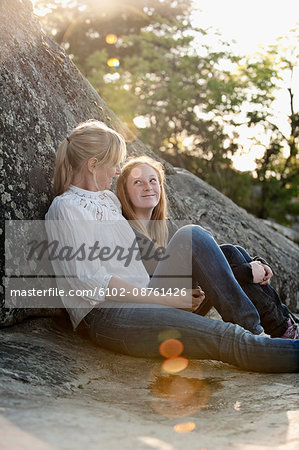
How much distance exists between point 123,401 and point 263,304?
1521 mm

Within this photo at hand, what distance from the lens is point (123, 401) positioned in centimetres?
247

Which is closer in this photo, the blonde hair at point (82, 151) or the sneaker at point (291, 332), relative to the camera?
the blonde hair at point (82, 151)

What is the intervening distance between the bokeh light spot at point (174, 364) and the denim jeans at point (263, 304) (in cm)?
74

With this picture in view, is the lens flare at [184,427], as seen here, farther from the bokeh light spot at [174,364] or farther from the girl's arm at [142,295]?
the girl's arm at [142,295]

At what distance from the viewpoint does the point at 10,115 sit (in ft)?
11.3

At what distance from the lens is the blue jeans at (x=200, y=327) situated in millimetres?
2967

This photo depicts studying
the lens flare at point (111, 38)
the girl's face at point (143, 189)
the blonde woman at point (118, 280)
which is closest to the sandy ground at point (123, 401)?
the blonde woman at point (118, 280)

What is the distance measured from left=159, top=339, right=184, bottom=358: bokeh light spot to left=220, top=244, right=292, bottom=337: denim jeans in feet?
2.62

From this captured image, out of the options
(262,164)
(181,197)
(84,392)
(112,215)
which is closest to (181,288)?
(112,215)

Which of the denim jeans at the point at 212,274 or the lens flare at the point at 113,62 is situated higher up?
the lens flare at the point at 113,62

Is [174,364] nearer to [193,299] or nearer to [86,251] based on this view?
[193,299]

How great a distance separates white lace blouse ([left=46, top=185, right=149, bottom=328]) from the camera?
313cm
